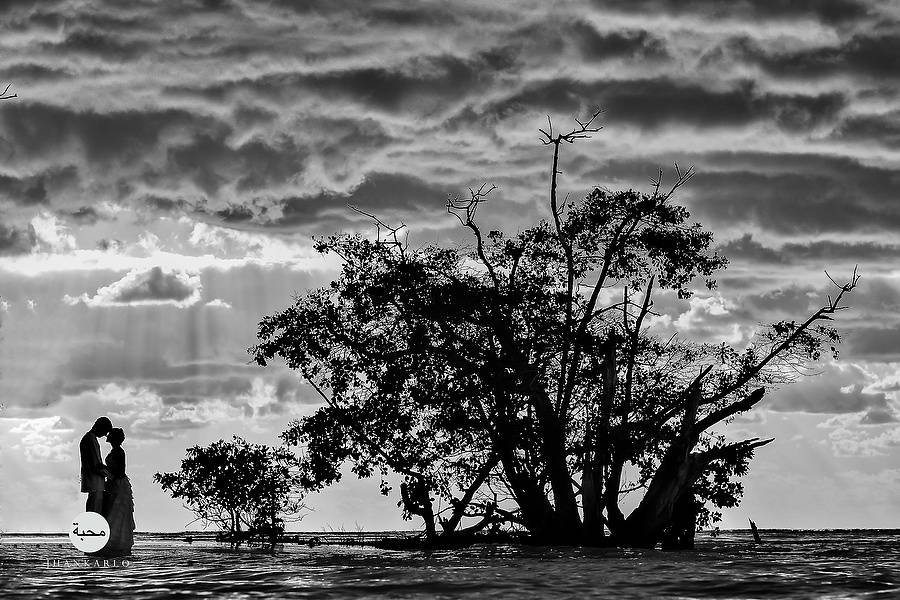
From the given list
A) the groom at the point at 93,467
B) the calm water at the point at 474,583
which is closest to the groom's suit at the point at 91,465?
the groom at the point at 93,467

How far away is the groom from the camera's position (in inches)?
702

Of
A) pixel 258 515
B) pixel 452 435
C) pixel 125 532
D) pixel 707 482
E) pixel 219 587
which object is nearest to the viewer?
pixel 219 587

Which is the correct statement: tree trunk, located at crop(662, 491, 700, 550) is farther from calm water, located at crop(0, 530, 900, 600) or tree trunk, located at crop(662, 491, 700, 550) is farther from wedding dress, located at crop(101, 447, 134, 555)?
calm water, located at crop(0, 530, 900, 600)

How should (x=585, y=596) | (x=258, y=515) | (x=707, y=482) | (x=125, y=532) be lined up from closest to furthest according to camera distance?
(x=585, y=596), (x=125, y=532), (x=707, y=482), (x=258, y=515)

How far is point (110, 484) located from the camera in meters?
18.7

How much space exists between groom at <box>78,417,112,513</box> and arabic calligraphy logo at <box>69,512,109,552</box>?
9.0 inches

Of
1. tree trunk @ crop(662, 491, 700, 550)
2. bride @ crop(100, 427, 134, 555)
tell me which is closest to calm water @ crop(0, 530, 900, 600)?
bride @ crop(100, 427, 134, 555)

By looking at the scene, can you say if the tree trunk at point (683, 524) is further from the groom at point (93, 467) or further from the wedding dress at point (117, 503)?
the groom at point (93, 467)

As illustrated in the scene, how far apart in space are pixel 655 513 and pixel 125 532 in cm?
1511

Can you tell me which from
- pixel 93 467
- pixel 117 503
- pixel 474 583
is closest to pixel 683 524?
pixel 117 503

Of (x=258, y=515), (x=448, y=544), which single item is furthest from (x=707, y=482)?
(x=258, y=515)

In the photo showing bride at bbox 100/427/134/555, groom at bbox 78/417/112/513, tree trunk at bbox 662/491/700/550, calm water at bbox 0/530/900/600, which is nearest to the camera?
calm water at bbox 0/530/900/600

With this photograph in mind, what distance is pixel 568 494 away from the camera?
27469 mm

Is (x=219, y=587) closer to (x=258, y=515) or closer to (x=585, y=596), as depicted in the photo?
(x=585, y=596)
